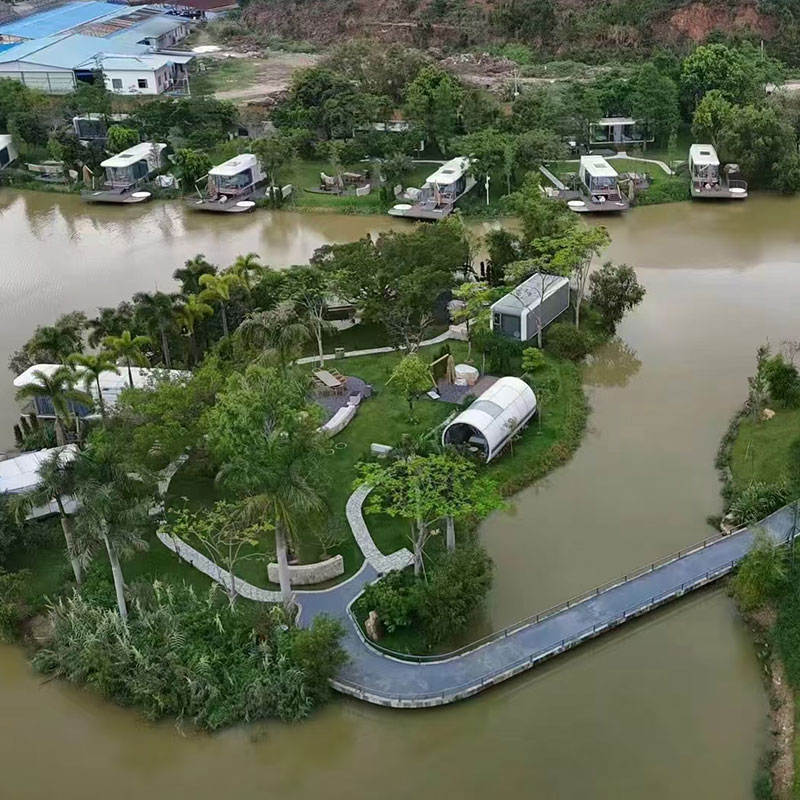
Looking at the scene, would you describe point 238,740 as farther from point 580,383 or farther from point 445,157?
point 445,157

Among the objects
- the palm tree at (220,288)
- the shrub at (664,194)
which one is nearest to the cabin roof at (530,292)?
the palm tree at (220,288)

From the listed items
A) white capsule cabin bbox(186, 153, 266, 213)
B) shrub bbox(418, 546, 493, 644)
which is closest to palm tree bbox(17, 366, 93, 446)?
shrub bbox(418, 546, 493, 644)

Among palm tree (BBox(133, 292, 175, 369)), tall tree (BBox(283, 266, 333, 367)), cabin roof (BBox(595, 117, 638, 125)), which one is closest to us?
palm tree (BBox(133, 292, 175, 369))

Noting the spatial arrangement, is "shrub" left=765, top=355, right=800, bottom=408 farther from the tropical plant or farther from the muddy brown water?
the tropical plant

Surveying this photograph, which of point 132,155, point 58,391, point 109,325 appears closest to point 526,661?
point 58,391

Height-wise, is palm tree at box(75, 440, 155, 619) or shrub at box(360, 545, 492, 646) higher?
palm tree at box(75, 440, 155, 619)

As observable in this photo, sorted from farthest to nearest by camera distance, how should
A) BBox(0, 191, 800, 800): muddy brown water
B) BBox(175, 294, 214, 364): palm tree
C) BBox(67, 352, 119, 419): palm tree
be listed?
BBox(175, 294, 214, 364): palm tree < BBox(67, 352, 119, 419): palm tree < BBox(0, 191, 800, 800): muddy brown water
